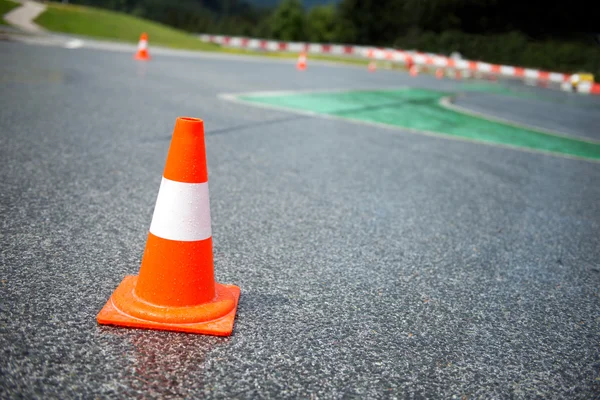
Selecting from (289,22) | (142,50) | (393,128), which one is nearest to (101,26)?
(142,50)

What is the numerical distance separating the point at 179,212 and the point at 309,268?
1009 mm

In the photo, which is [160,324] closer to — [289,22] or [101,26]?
[101,26]

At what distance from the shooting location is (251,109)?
9.35 m

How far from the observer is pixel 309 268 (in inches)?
124

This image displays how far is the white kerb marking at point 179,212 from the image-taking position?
7.82 ft

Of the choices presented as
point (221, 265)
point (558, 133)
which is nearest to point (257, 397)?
point (221, 265)

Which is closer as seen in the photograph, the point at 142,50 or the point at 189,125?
Answer: the point at 189,125

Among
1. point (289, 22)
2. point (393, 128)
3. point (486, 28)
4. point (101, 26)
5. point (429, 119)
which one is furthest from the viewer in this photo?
point (289, 22)

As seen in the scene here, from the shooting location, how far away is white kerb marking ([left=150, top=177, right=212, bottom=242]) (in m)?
2.38

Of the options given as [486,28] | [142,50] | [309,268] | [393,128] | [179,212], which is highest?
[486,28]

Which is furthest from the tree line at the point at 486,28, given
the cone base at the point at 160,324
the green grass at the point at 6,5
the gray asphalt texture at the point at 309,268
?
the cone base at the point at 160,324

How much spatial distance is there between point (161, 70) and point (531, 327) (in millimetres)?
13163

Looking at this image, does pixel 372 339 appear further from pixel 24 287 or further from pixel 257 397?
pixel 24 287

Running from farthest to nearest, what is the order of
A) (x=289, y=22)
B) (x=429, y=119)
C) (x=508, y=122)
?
(x=289, y=22), (x=508, y=122), (x=429, y=119)
